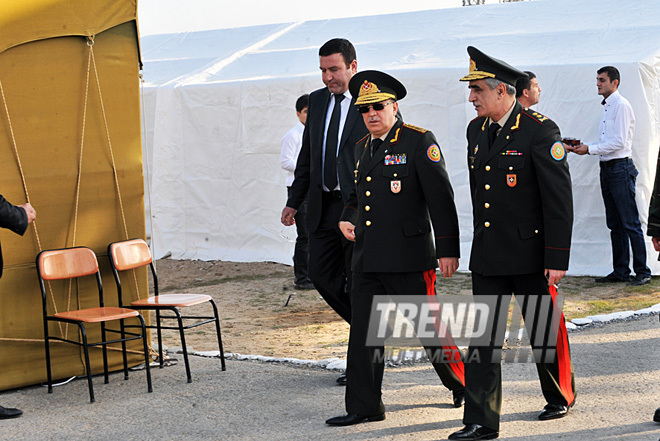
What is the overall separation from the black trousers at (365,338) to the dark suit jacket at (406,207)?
0.26 ft

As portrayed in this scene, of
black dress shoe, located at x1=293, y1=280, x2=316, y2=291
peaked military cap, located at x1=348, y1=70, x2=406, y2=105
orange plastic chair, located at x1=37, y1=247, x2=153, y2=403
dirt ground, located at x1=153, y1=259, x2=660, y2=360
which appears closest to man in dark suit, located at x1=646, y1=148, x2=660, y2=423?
peaked military cap, located at x1=348, y1=70, x2=406, y2=105

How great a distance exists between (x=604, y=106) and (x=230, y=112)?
5.17m

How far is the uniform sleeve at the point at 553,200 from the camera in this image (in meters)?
4.50

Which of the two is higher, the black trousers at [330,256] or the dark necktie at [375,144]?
the dark necktie at [375,144]

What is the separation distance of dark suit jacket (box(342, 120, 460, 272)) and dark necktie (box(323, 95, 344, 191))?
2.54ft

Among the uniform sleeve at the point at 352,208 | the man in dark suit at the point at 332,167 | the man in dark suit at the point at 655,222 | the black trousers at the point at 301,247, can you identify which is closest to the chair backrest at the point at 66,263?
the man in dark suit at the point at 332,167

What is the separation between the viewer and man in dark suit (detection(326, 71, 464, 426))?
15.7 ft

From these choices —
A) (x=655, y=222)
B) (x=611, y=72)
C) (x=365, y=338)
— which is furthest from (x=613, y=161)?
(x=365, y=338)

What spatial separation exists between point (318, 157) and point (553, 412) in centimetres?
211

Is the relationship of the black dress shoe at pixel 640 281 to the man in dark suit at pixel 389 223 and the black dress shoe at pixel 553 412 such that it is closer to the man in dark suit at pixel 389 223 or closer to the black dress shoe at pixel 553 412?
the black dress shoe at pixel 553 412

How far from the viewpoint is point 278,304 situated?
964cm

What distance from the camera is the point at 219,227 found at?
1287 centimetres

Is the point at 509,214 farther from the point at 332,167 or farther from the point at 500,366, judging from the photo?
the point at 332,167

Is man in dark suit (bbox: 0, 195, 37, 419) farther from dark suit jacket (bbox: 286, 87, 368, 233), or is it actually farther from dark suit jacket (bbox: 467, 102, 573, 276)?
dark suit jacket (bbox: 467, 102, 573, 276)
